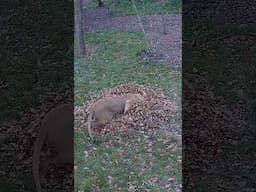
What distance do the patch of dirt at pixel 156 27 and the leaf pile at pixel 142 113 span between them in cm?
19

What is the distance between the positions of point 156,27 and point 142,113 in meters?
0.45

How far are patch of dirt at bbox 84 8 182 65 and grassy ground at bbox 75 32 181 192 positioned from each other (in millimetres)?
40

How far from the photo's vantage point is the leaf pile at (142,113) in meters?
2.30

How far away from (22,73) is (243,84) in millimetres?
1198

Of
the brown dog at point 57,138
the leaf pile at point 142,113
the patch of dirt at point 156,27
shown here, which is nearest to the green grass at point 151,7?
the patch of dirt at point 156,27

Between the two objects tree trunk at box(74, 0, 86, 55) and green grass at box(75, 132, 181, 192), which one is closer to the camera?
green grass at box(75, 132, 181, 192)

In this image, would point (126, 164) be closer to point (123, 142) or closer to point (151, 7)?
point (123, 142)

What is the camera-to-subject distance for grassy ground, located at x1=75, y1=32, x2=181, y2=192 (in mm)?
2256

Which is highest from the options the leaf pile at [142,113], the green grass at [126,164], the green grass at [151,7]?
the green grass at [151,7]

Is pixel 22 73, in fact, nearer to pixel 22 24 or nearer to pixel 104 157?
pixel 22 24

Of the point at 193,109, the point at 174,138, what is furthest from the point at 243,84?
the point at 174,138

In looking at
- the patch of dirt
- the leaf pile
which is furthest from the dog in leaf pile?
the patch of dirt

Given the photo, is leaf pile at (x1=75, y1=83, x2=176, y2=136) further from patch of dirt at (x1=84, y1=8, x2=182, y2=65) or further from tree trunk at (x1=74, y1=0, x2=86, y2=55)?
tree trunk at (x1=74, y1=0, x2=86, y2=55)

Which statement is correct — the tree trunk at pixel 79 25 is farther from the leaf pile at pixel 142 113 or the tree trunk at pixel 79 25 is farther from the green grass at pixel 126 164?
the green grass at pixel 126 164
